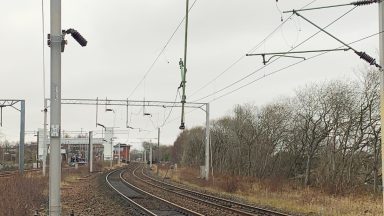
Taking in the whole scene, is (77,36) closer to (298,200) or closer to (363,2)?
(363,2)

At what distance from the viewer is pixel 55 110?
10.4 m

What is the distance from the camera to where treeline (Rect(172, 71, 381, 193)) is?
43406mm

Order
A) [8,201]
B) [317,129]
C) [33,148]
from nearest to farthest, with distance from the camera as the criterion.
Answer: [8,201], [317,129], [33,148]

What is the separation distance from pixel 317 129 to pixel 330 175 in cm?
781

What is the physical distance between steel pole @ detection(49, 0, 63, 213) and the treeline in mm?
24537

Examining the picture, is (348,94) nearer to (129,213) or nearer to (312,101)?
(312,101)

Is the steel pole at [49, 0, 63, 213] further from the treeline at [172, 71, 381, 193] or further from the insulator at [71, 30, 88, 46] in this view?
→ the treeline at [172, 71, 381, 193]

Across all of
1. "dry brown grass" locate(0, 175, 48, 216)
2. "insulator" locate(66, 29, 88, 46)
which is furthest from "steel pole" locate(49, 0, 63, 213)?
"dry brown grass" locate(0, 175, 48, 216)

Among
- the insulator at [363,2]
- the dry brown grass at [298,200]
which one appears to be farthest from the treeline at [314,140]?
the insulator at [363,2]

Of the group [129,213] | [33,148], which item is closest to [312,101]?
[129,213]

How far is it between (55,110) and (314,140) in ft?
151

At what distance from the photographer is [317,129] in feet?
173

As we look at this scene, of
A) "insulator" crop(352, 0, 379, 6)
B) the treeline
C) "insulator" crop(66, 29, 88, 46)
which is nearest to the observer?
"insulator" crop(66, 29, 88, 46)

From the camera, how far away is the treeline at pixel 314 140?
142 ft
